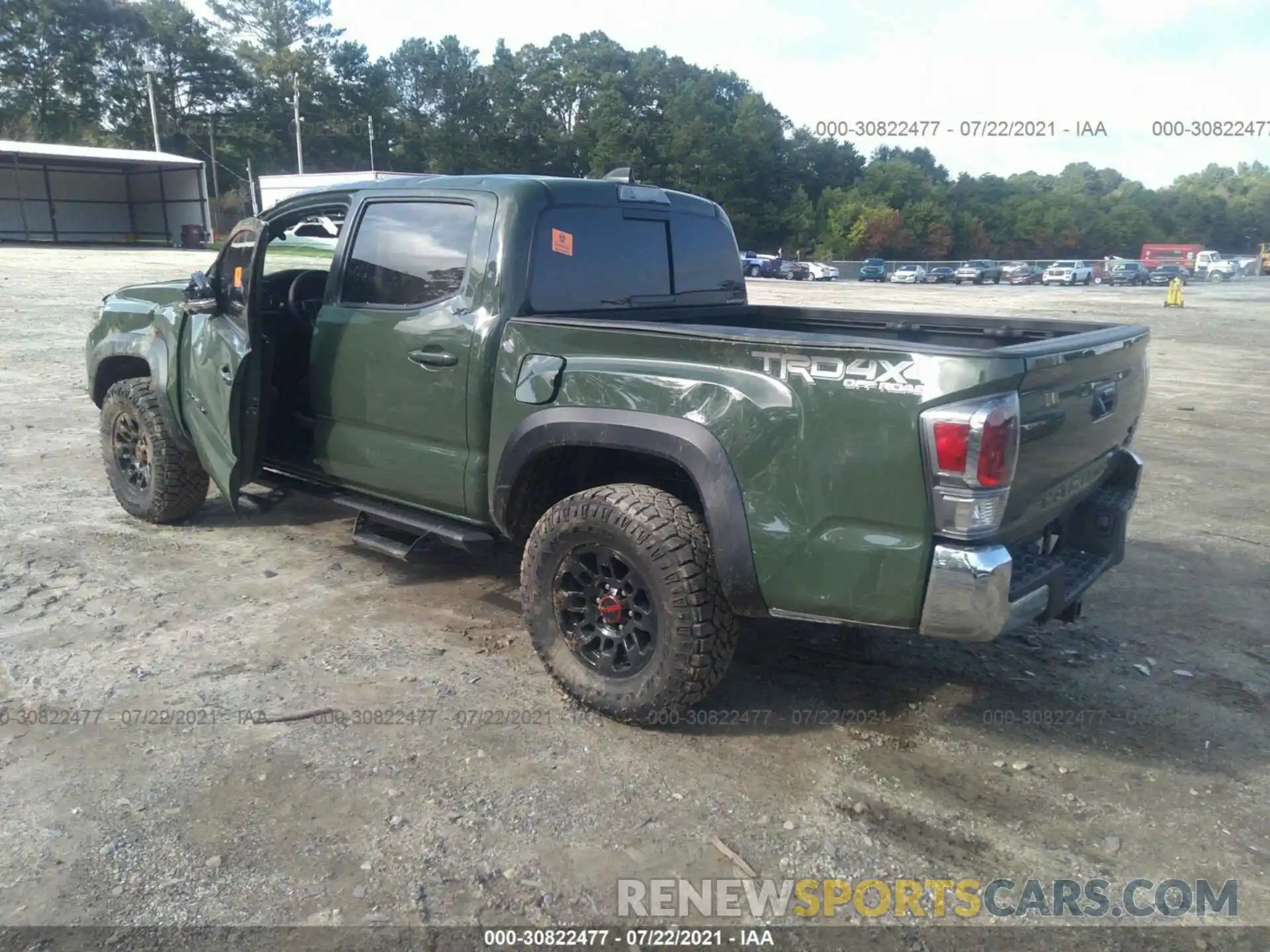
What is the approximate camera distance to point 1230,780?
334 cm

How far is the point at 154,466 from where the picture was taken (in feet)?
18.0

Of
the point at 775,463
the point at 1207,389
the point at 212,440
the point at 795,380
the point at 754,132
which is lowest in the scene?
the point at 1207,389

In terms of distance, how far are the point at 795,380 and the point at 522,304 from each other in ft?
4.41

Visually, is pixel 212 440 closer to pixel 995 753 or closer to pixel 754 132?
pixel 995 753

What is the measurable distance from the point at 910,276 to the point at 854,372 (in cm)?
5420

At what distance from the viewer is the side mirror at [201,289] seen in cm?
488

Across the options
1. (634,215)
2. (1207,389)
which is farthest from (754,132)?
(634,215)

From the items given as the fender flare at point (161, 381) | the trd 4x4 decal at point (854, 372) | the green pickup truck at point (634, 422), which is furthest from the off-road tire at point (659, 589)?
the fender flare at point (161, 381)

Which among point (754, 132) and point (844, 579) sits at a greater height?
point (754, 132)

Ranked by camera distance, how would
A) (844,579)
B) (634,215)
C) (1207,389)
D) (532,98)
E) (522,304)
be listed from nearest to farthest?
(844,579), (522,304), (634,215), (1207,389), (532,98)

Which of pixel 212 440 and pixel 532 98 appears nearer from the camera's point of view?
pixel 212 440

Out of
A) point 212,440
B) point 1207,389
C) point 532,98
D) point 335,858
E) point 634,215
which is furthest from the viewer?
point 532,98

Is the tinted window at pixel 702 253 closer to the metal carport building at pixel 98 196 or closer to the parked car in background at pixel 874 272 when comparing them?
the metal carport building at pixel 98 196

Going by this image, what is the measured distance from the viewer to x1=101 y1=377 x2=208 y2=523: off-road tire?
17.8 feet
